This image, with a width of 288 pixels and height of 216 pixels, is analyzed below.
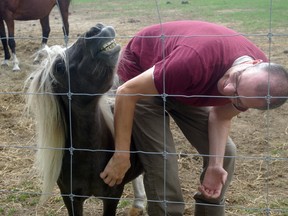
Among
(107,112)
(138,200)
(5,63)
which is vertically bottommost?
(5,63)

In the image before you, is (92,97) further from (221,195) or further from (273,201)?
(273,201)

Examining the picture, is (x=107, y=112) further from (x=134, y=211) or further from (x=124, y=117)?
(x=134, y=211)

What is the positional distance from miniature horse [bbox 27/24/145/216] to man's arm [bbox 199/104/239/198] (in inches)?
16.1

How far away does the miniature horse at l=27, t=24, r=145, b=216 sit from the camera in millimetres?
2320

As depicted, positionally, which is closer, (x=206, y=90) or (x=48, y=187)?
(x=206, y=90)

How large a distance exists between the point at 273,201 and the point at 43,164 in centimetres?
161

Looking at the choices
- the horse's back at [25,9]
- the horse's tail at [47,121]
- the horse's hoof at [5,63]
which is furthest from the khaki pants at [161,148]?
the horse's back at [25,9]

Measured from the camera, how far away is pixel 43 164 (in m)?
2.58

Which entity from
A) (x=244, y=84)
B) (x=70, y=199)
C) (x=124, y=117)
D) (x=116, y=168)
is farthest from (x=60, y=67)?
(x=244, y=84)

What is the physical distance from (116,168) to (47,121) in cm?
41

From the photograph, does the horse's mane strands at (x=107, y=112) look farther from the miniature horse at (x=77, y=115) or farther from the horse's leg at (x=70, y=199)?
the horse's leg at (x=70, y=199)

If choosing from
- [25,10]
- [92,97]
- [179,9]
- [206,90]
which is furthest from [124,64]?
[179,9]

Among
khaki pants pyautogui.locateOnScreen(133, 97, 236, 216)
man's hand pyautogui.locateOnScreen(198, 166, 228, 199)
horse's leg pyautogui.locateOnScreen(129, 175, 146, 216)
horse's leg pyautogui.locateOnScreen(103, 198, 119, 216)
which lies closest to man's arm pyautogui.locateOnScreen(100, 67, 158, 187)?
khaki pants pyautogui.locateOnScreen(133, 97, 236, 216)

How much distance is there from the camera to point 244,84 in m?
2.07
